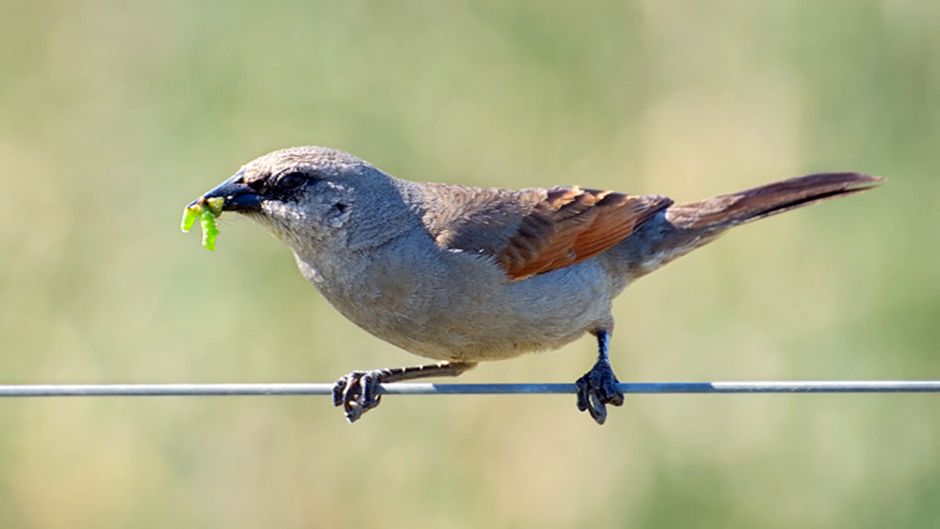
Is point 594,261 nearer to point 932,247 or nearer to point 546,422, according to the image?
point 546,422

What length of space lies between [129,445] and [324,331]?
1.07 metres

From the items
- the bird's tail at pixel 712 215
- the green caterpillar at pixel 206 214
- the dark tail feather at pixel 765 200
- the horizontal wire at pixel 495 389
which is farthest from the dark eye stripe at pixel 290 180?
the dark tail feather at pixel 765 200

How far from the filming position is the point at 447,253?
5.46 m

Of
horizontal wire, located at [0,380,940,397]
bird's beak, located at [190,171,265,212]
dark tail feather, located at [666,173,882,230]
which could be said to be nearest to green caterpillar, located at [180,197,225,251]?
bird's beak, located at [190,171,265,212]

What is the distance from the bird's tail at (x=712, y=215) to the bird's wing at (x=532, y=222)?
133 millimetres

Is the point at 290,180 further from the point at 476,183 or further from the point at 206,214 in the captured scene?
the point at 476,183

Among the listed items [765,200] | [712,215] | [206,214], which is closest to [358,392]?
[206,214]

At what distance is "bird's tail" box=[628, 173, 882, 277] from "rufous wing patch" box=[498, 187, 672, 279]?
4.9 inches

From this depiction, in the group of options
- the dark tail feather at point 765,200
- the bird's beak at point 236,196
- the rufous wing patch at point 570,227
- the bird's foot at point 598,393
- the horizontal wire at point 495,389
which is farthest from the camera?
the dark tail feather at point 765,200

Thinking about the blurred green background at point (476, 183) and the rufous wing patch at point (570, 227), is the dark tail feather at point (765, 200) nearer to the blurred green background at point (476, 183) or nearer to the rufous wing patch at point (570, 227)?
the rufous wing patch at point (570, 227)

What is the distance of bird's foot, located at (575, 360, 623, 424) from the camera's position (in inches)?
217

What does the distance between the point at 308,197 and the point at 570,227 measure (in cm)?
117

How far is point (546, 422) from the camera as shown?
269 inches

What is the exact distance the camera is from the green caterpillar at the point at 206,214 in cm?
527
